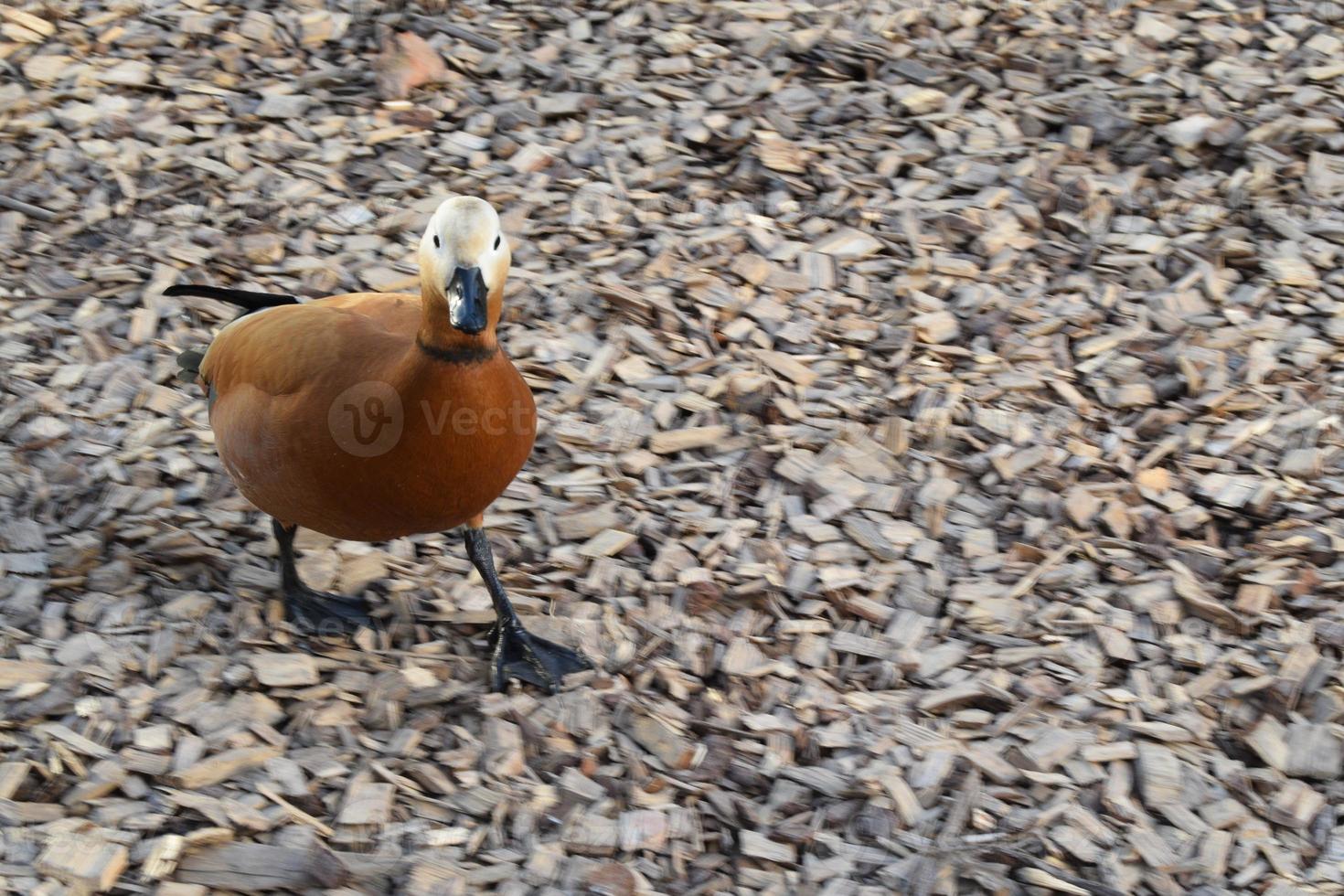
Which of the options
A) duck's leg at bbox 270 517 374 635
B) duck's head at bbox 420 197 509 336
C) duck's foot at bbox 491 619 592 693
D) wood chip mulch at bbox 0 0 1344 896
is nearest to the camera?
duck's head at bbox 420 197 509 336

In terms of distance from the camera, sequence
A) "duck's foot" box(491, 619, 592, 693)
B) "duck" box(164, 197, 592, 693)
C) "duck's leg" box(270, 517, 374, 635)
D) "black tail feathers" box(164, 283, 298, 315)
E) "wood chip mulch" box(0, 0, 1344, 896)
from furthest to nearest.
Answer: "black tail feathers" box(164, 283, 298, 315) → "duck's leg" box(270, 517, 374, 635) → "duck's foot" box(491, 619, 592, 693) → "wood chip mulch" box(0, 0, 1344, 896) → "duck" box(164, 197, 592, 693)

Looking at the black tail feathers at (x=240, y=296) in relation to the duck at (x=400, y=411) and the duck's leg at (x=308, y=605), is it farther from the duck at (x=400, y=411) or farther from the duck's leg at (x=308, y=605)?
the duck's leg at (x=308, y=605)

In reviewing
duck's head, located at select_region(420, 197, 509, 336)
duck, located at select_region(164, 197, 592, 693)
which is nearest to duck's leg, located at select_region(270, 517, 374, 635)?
duck, located at select_region(164, 197, 592, 693)

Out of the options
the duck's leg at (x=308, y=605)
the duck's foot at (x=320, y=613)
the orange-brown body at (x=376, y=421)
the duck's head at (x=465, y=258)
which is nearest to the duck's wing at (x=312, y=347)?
the orange-brown body at (x=376, y=421)

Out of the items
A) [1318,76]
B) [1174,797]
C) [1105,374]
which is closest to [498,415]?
[1174,797]

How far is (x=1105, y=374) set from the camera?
3873mm

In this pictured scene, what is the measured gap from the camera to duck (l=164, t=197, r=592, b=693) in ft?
8.59

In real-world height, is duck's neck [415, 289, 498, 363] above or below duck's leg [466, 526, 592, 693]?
above

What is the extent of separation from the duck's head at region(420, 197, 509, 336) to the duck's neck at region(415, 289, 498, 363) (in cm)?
5

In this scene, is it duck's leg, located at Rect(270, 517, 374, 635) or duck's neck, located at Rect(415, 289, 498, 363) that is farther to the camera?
duck's leg, located at Rect(270, 517, 374, 635)

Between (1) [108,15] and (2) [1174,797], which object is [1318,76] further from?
(1) [108,15]
